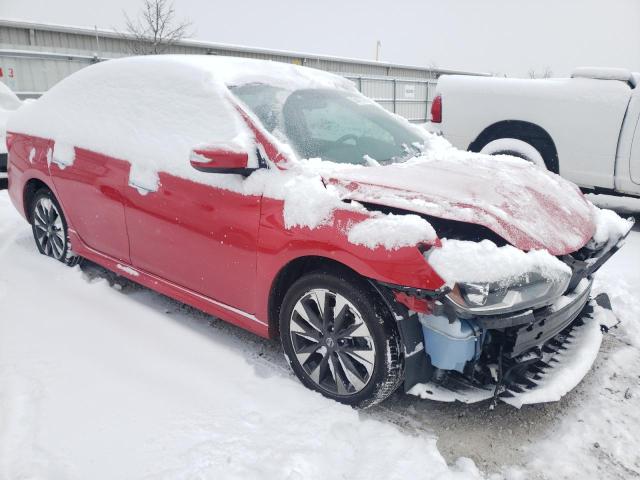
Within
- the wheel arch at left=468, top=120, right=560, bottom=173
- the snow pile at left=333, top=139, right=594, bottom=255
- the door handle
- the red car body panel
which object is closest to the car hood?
the snow pile at left=333, top=139, right=594, bottom=255

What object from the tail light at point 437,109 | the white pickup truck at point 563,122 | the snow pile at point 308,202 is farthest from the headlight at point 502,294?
the tail light at point 437,109

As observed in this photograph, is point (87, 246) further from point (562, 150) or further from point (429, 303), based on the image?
point (562, 150)

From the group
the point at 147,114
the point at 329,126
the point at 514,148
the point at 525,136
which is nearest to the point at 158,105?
the point at 147,114

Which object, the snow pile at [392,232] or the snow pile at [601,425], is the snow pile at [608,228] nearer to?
the snow pile at [601,425]

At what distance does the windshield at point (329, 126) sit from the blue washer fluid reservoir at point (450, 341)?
1.04 meters

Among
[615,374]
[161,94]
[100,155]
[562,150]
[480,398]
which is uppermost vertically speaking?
[161,94]

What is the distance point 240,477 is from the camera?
2018mm

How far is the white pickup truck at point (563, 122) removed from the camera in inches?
211

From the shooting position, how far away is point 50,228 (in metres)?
4.09

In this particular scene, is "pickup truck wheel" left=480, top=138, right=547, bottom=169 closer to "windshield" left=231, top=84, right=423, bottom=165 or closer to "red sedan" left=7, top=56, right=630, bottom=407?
"red sedan" left=7, top=56, right=630, bottom=407

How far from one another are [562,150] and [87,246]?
4866mm

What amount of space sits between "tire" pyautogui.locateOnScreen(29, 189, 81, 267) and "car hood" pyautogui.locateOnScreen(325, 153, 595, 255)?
2.49 metres

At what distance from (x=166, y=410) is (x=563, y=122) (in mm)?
5118

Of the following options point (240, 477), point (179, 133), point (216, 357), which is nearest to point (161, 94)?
point (179, 133)
